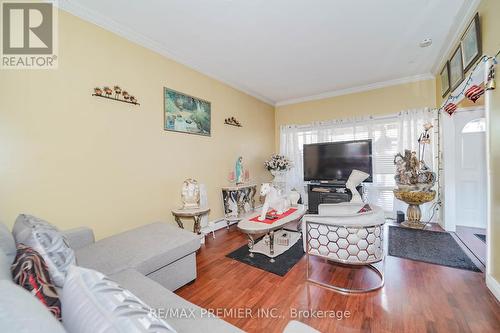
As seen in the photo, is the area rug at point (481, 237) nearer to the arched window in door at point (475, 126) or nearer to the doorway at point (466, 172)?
the doorway at point (466, 172)

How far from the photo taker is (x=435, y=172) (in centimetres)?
369

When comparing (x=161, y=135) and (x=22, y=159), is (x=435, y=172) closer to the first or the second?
(x=161, y=135)

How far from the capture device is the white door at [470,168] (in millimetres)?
3508

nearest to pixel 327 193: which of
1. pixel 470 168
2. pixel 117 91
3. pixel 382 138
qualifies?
pixel 382 138

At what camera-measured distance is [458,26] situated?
241cm

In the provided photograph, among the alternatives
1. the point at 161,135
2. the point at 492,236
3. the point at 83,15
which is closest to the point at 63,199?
the point at 161,135

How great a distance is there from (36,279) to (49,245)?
36 centimetres

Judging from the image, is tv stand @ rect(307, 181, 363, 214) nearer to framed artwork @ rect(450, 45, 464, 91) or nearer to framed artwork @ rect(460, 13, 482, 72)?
framed artwork @ rect(450, 45, 464, 91)

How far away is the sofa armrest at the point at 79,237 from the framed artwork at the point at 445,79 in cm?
482

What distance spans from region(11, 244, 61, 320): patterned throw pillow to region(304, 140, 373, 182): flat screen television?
4421 mm

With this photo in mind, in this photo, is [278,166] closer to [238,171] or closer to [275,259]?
[238,171]

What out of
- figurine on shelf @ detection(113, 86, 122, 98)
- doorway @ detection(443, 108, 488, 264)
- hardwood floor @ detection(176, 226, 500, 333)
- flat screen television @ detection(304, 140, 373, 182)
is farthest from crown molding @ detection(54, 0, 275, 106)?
doorway @ detection(443, 108, 488, 264)

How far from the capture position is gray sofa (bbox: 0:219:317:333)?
3.24 ft

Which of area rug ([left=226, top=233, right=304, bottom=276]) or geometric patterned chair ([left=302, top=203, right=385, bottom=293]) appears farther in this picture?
area rug ([left=226, top=233, right=304, bottom=276])
